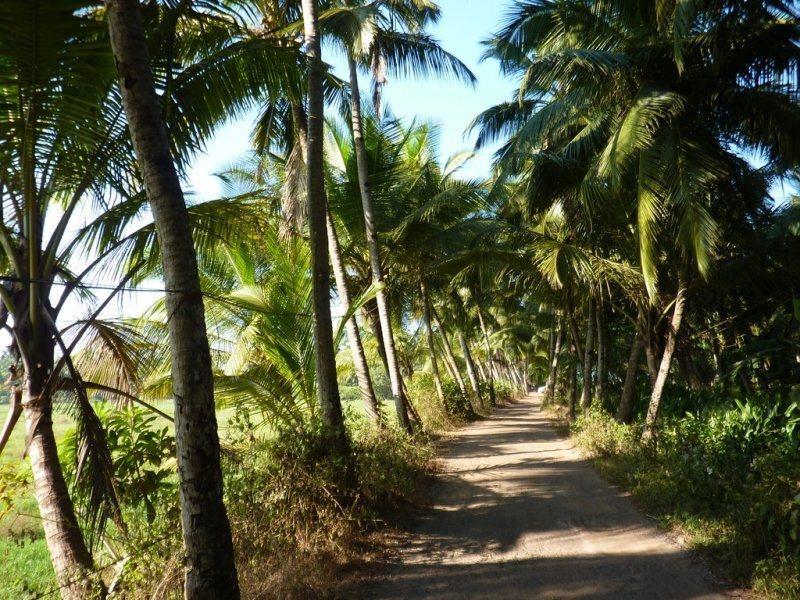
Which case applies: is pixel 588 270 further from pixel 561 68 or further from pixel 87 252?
pixel 87 252

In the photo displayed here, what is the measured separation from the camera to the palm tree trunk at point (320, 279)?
595 centimetres

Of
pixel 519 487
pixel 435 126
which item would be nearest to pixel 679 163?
pixel 519 487

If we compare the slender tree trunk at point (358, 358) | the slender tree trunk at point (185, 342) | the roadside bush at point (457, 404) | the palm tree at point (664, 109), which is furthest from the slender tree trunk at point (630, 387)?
the slender tree trunk at point (185, 342)

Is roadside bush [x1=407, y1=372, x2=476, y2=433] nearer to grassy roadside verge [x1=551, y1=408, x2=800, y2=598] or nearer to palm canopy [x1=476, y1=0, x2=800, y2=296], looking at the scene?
grassy roadside verge [x1=551, y1=408, x2=800, y2=598]

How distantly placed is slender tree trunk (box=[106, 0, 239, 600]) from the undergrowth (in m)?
3.54

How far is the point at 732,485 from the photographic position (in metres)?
5.11

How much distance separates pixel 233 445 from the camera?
5.50m

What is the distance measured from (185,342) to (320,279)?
3.26 m

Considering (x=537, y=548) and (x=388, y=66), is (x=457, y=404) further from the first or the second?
(x=537, y=548)

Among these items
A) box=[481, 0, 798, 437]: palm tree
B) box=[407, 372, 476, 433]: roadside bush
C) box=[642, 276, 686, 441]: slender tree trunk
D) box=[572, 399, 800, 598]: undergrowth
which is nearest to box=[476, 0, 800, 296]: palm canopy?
box=[481, 0, 798, 437]: palm tree

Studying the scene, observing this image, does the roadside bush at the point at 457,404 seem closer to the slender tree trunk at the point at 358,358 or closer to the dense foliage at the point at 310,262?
the dense foliage at the point at 310,262

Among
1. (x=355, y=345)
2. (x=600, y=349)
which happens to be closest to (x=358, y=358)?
(x=355, y=345)

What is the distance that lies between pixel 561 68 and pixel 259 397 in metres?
6.31

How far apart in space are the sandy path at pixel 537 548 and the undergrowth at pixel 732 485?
26cm
